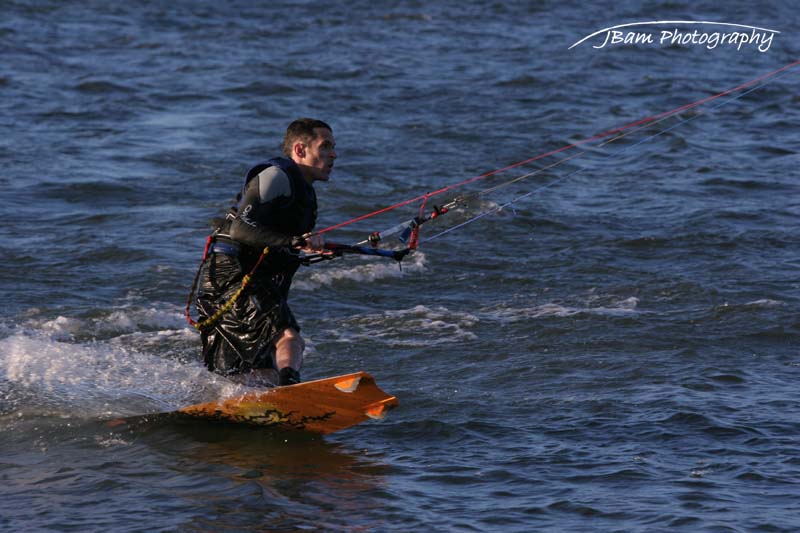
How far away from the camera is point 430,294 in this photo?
11.8 m

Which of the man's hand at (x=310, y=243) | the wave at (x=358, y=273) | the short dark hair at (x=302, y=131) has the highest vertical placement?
the short dark hair at (x=302, y=131)

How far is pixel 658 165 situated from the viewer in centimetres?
1745

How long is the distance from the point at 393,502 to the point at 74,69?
1733cm

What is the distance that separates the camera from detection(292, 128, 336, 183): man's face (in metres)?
7.60

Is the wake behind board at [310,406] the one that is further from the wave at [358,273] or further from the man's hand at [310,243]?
the wave at [358,273]

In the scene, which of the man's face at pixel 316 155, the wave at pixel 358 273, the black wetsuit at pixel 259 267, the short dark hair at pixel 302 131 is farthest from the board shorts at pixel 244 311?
the wave at pixel 358 273

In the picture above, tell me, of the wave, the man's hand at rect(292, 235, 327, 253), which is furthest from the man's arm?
the wave

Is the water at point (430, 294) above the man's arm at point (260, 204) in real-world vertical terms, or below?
below

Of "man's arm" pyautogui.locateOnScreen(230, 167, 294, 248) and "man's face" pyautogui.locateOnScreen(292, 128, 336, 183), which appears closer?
"man's arm" pyautogui.locateOnScreen(230, 167, 294, 248)

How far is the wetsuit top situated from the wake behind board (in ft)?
3.04

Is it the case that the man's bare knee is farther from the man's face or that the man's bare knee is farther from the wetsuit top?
the man's face

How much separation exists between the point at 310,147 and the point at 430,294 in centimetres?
440

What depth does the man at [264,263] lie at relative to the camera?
7449mm

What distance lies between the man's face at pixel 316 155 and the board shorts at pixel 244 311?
65 centimetres
